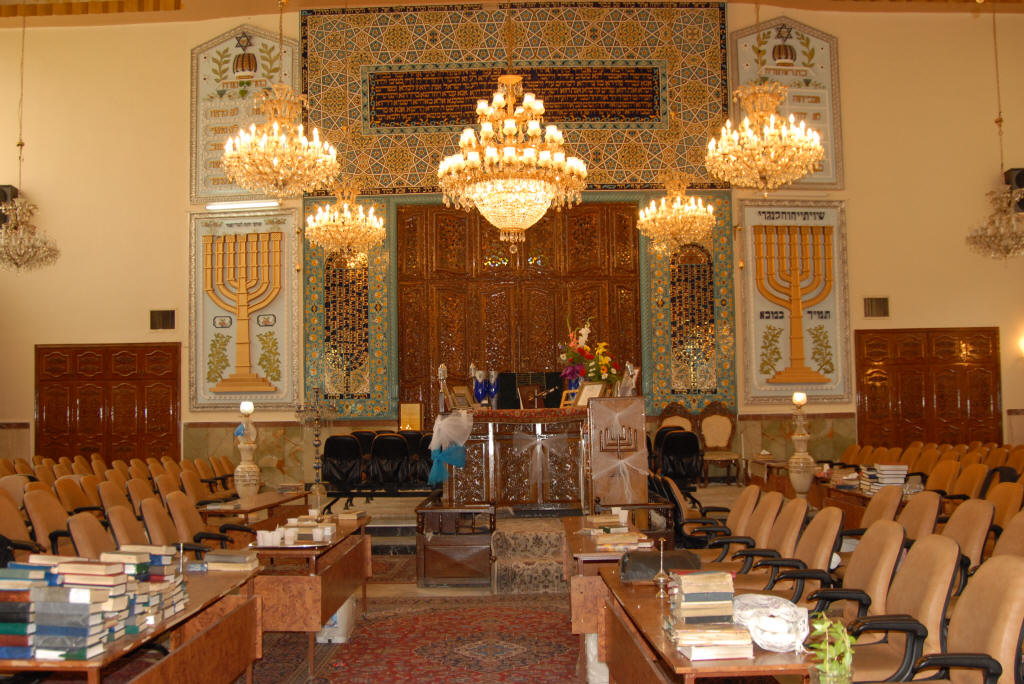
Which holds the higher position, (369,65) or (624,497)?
(369,65)

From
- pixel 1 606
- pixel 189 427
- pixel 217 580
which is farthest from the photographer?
pixel 189 427

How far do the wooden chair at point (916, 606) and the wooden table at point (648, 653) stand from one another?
622 mm

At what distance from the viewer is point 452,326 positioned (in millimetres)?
13242

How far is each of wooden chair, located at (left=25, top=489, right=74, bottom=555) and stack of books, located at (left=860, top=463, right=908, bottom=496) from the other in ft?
22.3

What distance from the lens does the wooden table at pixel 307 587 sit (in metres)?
5.25

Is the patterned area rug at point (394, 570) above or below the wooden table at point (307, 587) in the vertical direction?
below

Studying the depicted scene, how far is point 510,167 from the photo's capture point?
27.0 feet

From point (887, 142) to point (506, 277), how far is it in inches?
252

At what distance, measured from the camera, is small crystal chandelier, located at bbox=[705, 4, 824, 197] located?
9266mm

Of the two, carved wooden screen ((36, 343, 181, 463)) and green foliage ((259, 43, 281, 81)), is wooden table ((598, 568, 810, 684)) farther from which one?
green foliage ((259, 43, 281, 81))

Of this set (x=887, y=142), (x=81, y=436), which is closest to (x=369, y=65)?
(x=81, y=436)

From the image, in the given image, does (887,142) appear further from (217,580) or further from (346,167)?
(217,580)

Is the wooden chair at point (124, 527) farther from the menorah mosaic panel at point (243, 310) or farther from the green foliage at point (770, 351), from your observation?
the green foliage at point (770, 351)

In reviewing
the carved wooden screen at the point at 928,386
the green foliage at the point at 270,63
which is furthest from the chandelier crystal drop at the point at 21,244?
the carved wooden screen at the point at 928,386
